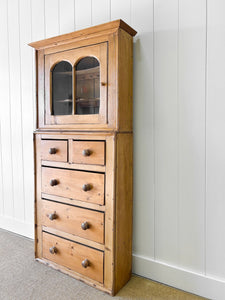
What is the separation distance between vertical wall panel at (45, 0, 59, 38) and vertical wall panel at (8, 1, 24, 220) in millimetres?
407

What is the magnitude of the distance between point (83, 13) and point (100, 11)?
0.58 feet

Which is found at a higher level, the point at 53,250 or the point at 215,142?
the point at 215,142

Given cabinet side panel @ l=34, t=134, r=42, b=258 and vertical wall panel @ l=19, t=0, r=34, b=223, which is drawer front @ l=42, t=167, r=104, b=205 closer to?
cabinet side panel @ l=34, t=134, r=42, b=258

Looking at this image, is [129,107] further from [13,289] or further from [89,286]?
[13,289]

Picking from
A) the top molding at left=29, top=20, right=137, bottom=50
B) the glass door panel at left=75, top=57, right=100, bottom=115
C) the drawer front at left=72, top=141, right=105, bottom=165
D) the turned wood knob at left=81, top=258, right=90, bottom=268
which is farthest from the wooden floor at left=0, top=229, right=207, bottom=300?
the top molding at left=29, top=20, right=137, bottom=50

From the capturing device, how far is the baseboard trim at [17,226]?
232 cm

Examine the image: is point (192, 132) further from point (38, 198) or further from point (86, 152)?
point (38, 198)

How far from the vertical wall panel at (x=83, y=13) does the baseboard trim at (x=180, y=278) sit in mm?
1895

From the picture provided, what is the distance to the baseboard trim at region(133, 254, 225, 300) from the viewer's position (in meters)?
1.44

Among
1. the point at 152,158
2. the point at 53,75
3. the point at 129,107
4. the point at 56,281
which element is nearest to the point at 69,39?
the point at 53,75

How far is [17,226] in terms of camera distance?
242 cm

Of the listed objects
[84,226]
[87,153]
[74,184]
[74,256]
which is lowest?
[74,256]

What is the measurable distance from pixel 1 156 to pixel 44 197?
3.43 feet

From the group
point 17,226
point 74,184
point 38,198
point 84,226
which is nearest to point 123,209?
point 84,226
